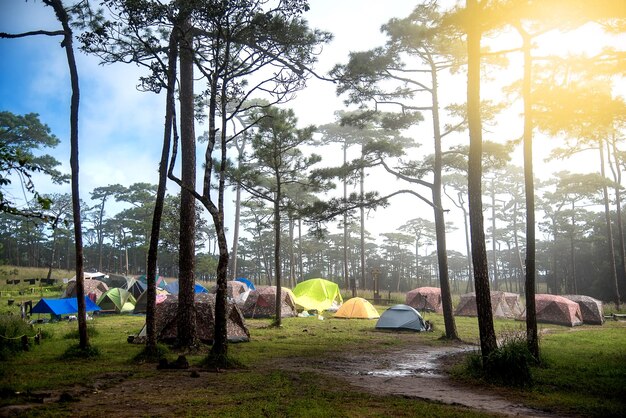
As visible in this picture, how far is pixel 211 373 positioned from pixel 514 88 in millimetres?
10462

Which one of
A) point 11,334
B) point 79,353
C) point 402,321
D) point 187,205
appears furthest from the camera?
point 402,321

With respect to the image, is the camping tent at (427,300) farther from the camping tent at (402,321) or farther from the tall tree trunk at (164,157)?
the tall tree trunk at (164,157)

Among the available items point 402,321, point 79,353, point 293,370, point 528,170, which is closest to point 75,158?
point 79,353

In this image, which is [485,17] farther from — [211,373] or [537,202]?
[537,202]

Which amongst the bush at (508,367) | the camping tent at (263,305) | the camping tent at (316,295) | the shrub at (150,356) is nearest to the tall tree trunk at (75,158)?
the shrub at (150,356)

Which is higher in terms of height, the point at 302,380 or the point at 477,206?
the point at 477,206

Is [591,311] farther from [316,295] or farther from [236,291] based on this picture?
[236,291]

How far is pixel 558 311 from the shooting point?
20.6m

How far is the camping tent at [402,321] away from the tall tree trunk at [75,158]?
11643mm

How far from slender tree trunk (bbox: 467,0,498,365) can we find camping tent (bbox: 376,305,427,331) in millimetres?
9206

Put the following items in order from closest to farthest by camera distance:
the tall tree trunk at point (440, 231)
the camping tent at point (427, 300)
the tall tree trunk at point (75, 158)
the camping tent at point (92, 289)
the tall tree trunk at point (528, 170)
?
the tall tree trunk at point (75, 158) < the tall tree trunk at point (528, 170) < the tall tree trunk at point (440, 231) < the camping tent at point (92, 289) < the camping tent at point (427, 300)

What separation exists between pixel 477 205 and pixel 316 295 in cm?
1754

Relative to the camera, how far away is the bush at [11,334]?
380 inches

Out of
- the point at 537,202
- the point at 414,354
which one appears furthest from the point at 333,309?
the point at 537,202
